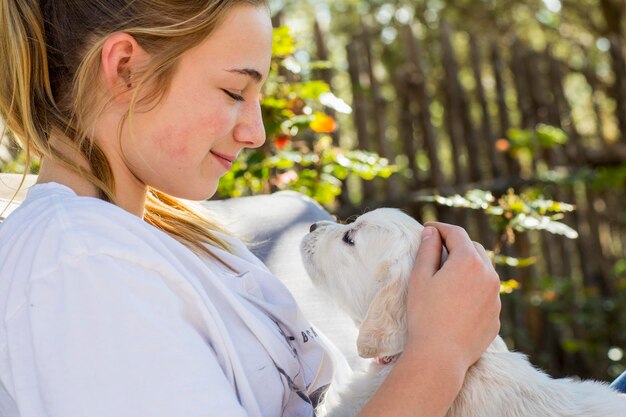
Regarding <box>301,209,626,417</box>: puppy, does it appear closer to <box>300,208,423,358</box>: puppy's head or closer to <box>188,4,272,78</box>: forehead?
<box>300,208,423,358</box>: puppy's head

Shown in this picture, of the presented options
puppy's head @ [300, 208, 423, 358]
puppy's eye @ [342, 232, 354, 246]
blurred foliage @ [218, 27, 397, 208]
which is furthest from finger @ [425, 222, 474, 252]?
blurred foliage @ [218, 27, 397, 208]

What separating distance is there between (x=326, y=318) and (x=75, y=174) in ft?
3.77

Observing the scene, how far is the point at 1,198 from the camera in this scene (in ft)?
7.90

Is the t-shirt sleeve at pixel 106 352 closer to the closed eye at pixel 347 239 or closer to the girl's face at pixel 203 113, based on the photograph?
the girl's face at pixel 203 113

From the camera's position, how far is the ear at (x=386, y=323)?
7.22 feet

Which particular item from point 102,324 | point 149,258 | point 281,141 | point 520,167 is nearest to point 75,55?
point 149,258

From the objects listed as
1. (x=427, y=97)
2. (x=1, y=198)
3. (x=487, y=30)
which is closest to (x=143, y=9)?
(x=1, y=198)

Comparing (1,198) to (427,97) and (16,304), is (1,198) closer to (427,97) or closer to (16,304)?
(16,304)

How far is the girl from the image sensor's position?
1.45m

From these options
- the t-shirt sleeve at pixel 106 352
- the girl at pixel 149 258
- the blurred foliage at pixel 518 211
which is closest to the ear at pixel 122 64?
the girl at pixel 149 258

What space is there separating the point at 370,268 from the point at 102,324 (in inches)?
44.8

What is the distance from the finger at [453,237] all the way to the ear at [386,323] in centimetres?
22

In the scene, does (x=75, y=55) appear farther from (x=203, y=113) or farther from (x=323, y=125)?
(x=323, y=125)

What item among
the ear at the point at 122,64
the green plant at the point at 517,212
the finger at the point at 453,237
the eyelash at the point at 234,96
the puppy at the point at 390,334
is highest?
the ear at the point at 122,64
